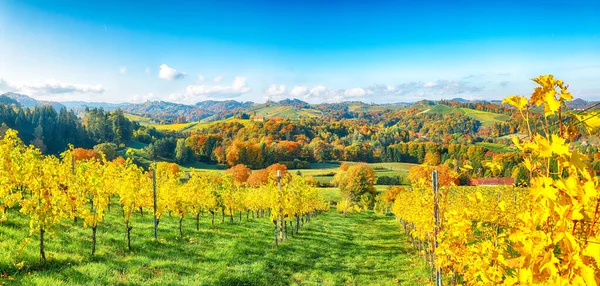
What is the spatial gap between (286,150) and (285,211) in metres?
102

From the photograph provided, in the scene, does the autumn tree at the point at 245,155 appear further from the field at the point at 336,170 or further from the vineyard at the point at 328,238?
the vineyard at the point at 328,238

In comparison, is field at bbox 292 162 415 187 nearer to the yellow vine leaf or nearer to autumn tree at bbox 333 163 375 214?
autumn tree at bbox 333 163 375 214

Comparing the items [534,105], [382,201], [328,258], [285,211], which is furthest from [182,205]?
[382,201]

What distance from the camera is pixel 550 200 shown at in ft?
6.75

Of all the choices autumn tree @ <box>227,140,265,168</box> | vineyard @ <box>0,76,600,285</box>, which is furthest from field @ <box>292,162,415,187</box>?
vineyard @ <box>0,76,600,285</box>

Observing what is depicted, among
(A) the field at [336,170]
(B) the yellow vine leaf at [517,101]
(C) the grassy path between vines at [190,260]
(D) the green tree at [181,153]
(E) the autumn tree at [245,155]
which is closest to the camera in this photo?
(B) the yellow vine leaf at [517,101]

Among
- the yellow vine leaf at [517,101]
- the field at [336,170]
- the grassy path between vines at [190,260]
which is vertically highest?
the yellow vine leaf at [517,101]

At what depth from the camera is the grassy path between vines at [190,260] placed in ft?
31.2

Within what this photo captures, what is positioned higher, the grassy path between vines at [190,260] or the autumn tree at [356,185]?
the grassy path between vines at [190,260]

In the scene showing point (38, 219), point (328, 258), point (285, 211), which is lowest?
point (328, 258)

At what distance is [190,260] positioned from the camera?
12.8 meters

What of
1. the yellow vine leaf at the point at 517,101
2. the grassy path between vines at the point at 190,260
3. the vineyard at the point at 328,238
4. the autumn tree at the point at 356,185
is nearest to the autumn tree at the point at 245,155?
the autumn tree at the point at 356,185

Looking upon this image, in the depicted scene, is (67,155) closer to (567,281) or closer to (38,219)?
(38,219)

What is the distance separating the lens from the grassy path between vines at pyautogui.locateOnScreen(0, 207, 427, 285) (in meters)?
9.50
